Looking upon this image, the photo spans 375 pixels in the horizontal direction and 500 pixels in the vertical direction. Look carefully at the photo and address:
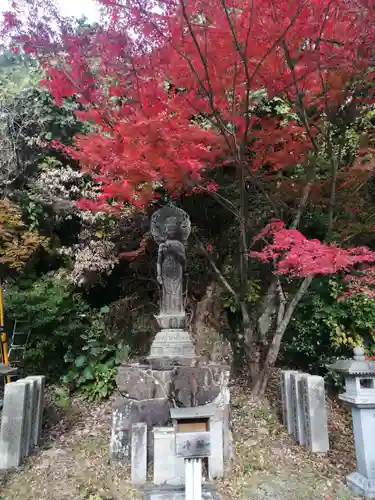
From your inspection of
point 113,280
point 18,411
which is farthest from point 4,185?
point 18,411

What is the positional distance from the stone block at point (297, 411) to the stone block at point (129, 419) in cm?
217

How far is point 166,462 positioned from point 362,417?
252 cm

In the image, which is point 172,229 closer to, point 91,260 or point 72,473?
point 91,260

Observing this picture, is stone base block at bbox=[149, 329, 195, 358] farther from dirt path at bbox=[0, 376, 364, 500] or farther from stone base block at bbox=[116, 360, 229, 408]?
dirt path at bbox=[0, 376, 364, 500]

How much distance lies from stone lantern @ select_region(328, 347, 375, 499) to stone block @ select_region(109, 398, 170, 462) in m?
2.49

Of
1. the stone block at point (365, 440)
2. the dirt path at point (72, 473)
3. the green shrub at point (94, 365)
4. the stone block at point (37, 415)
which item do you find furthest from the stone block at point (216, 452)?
the green shrub at point (94, 365)

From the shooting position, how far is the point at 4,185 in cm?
956

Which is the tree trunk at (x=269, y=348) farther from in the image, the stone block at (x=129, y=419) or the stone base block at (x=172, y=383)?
the stone block at (x=129, y=419)

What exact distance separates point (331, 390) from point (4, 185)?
380 inches

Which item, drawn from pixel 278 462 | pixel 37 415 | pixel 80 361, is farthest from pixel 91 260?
pixel 278 462

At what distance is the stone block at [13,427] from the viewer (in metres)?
4.96

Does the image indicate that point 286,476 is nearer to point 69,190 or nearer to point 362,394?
point 362,394

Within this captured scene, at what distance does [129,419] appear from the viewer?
202 inches

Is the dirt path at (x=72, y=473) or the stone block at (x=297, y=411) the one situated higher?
the stone block at (x=297, y=411)
